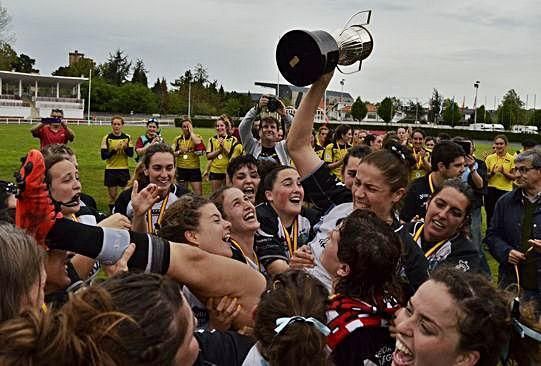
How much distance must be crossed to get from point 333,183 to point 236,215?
714mm

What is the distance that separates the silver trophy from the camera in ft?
11.3

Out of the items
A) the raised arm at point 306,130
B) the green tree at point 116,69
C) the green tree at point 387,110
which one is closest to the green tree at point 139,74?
the green tree at point 116,69

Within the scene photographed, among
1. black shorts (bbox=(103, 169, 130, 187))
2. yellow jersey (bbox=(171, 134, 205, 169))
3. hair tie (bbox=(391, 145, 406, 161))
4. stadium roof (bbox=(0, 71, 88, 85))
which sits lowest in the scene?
black shorts (bbox=(103, 169, 130, 187))

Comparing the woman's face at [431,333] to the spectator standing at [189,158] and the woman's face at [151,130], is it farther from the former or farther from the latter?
the spectator standing at [189,158]

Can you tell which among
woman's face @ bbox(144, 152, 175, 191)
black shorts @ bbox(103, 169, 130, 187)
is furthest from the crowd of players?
black shorts @ bbox(103, 169, 130, 187)

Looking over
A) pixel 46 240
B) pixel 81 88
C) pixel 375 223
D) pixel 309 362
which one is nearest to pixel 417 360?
pixel 309 362

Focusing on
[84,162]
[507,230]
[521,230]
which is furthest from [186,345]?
[84,162]

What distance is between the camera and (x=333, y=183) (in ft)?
13.9

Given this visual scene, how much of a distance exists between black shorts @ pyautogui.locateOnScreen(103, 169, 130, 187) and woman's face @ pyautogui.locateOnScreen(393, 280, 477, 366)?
12.1m

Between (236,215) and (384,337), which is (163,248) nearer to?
(384,337)

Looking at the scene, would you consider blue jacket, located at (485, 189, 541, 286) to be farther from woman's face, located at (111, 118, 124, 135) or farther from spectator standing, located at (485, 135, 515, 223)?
woman's face, located at (111, 118, 124, 135)

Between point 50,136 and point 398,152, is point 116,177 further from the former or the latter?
point 398,152

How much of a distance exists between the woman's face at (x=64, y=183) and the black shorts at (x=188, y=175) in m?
9.91

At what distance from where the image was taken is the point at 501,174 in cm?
1270
